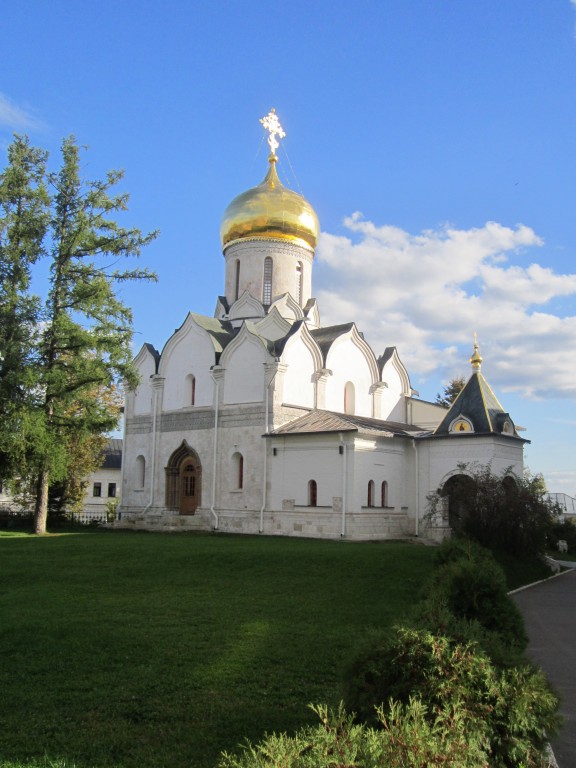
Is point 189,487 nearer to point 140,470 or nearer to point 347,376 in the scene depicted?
point 140,470

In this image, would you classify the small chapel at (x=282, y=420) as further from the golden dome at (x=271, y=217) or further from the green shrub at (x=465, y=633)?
the green shrub at (x=465, y=633)

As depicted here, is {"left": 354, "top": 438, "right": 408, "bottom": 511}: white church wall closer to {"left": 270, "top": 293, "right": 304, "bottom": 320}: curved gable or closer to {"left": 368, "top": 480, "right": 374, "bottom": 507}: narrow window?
{"left": 368, "top": 480, "right": 374, "bottom": 507}: narrow window

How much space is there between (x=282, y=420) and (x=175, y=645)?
16.3 metres

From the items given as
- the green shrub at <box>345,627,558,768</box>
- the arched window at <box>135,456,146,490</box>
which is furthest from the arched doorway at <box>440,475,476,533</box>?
the green shrub at <box>345,627,558,768</box>

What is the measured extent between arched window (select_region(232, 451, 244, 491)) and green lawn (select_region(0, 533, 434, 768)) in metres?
9.95

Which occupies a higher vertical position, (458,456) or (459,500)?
(458,456)

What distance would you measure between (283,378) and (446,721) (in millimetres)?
20322

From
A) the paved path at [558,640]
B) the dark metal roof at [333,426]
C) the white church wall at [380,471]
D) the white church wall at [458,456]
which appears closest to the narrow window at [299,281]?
the dark metal roof at [333,426]

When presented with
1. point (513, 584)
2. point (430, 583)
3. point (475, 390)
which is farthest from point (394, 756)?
point (475, 390)

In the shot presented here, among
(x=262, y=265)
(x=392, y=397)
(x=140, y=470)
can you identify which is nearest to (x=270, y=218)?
(x=262, y=265)

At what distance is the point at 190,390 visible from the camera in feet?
86.7

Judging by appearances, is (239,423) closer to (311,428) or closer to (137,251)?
(311,428)

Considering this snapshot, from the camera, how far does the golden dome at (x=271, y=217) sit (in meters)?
28.0

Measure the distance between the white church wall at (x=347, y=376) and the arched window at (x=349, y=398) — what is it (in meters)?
0.07
